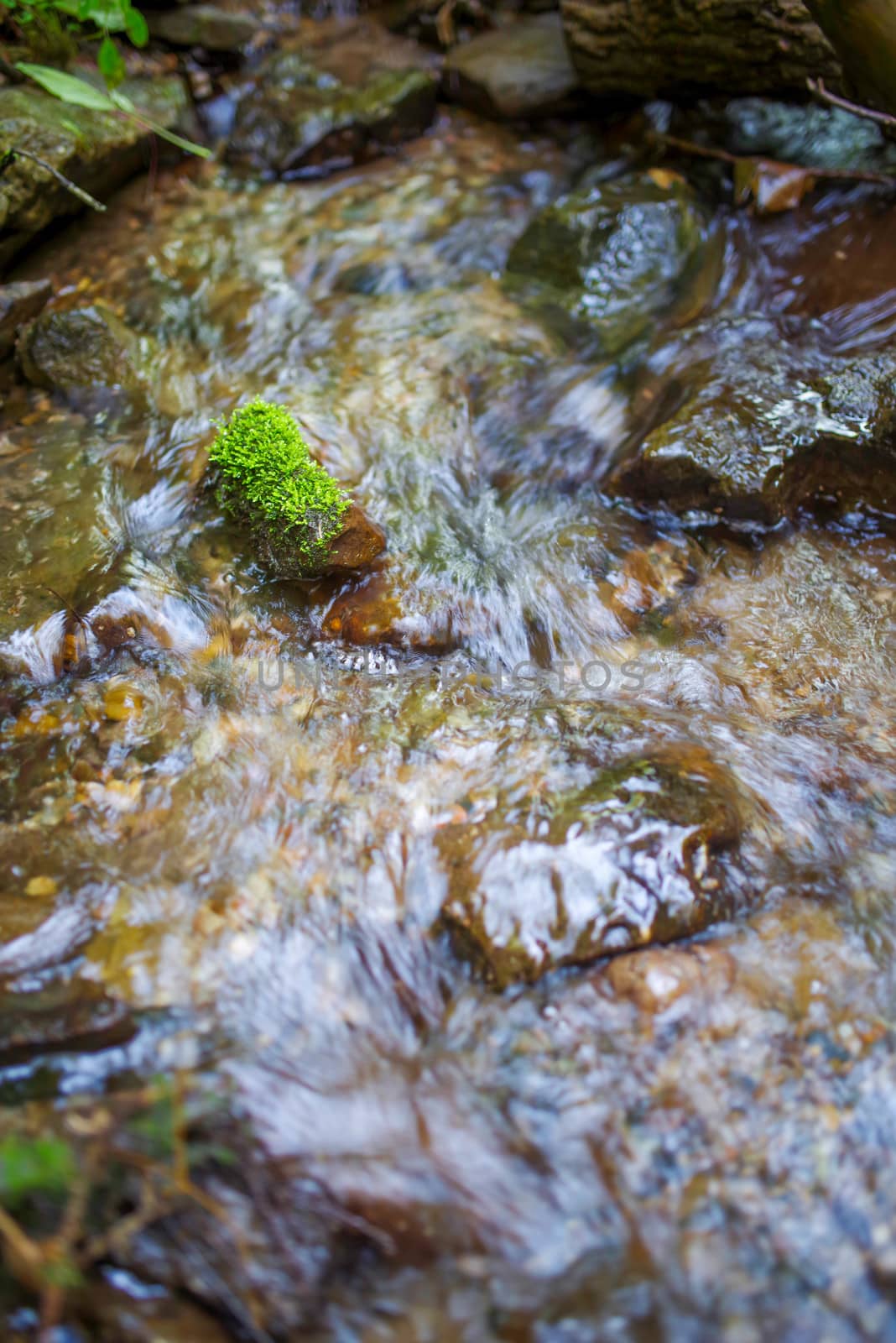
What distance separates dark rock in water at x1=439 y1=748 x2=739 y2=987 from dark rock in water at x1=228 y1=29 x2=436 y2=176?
481cm

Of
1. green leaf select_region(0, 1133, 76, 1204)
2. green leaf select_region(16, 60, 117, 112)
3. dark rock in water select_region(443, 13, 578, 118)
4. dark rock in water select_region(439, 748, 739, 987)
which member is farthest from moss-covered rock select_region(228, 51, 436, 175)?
green leaf select_region(0, 1133, 76, 1204)

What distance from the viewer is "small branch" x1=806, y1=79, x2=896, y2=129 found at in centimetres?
415

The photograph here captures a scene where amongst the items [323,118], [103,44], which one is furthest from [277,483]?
[323,118]

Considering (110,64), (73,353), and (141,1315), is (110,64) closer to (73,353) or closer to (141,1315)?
(73,353)

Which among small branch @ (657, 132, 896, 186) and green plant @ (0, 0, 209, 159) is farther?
small branch @ (657, 132, 896, 186)

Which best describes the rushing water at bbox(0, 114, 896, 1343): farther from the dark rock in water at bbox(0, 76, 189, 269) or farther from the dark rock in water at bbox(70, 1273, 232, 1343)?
the dark rock in water at bbox(0, 76, 189, 269)

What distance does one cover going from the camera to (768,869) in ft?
8.99

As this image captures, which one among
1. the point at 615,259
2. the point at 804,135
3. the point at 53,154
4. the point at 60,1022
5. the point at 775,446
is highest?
the point at 804,135

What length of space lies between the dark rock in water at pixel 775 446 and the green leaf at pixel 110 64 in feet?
11.3

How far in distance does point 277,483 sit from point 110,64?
288cm

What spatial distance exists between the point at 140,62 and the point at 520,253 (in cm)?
300

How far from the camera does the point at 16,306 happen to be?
4273 mm

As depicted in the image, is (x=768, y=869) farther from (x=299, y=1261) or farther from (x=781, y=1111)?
(x=299, y=1261)

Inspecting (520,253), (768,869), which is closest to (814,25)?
(520,253)
